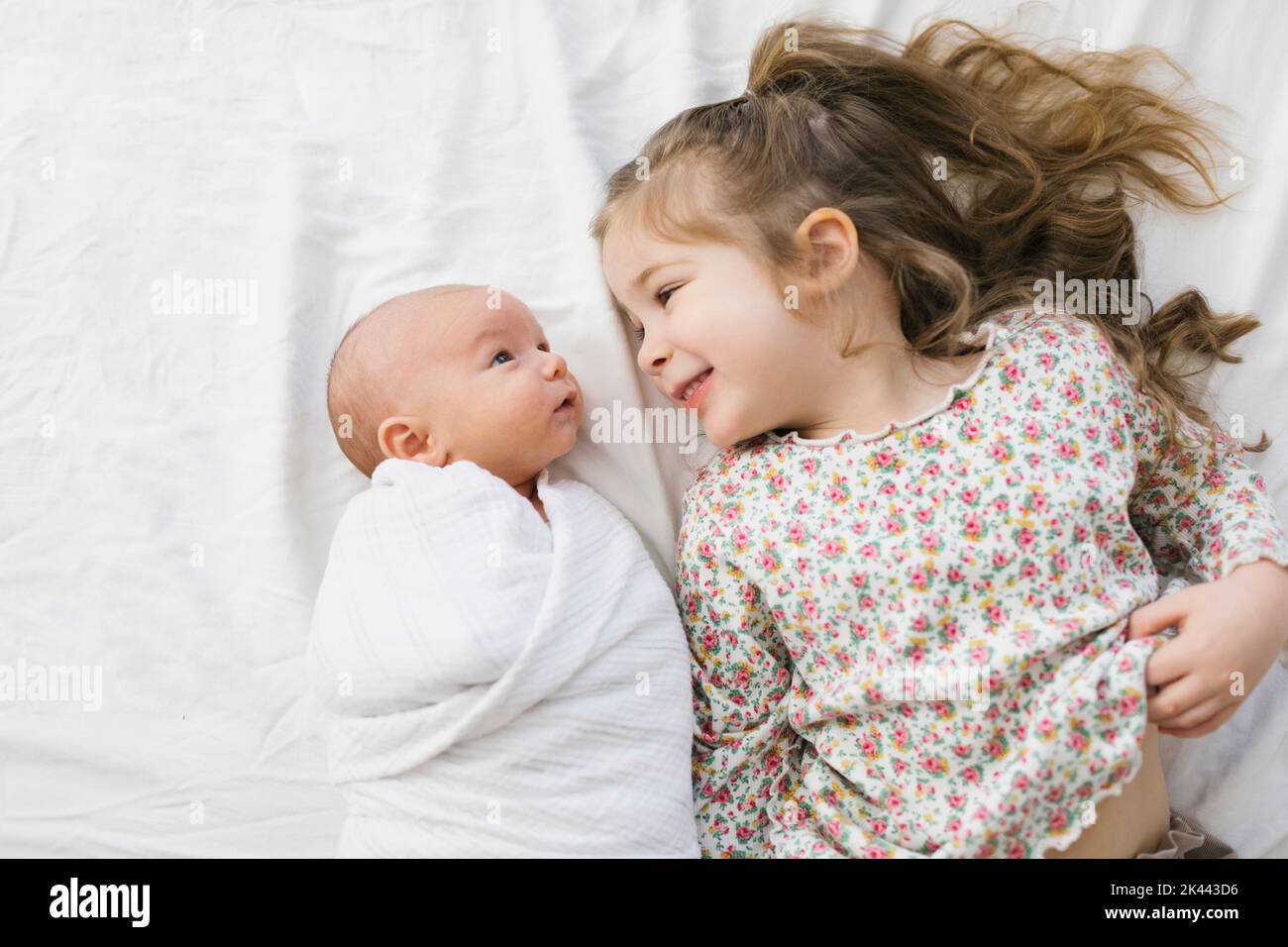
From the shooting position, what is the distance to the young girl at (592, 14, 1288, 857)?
1.09 m

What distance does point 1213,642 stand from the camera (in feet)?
3.54

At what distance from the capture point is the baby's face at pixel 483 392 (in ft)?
3.84

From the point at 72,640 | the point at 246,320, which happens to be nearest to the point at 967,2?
the point at 246,320

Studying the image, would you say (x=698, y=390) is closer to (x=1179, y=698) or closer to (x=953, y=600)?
(x=953, y=600)

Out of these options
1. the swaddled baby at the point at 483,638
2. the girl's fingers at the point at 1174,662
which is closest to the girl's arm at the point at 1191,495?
the girl's fingers at the point at 1174,662

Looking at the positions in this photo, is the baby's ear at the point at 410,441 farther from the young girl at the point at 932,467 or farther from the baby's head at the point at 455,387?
the young girl at the point at 932,467

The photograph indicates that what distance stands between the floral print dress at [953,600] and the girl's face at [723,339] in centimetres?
6

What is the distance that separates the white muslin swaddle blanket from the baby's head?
0.18ft

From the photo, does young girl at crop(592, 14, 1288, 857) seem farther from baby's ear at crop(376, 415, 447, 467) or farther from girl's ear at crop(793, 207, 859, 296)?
baby's ear at crop(376, 415, 447, 467)

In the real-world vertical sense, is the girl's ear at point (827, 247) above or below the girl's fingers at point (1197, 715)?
above

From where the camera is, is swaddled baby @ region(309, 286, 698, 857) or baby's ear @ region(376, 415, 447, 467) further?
baby's ear @ region(376, 415, 447, 467)

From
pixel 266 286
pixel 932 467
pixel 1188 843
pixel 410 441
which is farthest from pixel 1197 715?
pixel 266 286

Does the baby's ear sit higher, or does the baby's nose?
the baby's nose

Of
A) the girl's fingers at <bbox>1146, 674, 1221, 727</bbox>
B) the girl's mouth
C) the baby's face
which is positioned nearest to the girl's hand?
the girl's fingers at <bbox>1146, 674, 1221, 727</bbox>
